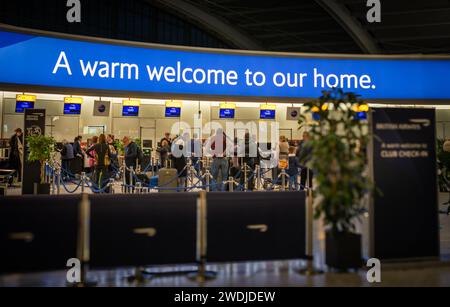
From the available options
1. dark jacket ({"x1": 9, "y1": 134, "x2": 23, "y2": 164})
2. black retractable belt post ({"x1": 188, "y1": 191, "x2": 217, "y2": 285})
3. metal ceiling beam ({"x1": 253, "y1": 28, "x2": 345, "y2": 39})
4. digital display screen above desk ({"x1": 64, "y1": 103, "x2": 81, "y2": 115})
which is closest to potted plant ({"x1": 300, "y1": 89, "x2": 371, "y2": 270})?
black retractable belt post ({"x1": 188, "y1": 191, "x2": 217, "y2": 285})

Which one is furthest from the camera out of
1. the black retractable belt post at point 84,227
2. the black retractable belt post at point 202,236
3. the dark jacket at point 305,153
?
the dark jacket at point 305,153

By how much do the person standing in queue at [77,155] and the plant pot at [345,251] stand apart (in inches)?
466

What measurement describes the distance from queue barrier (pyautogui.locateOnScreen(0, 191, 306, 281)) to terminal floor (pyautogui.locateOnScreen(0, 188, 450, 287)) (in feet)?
0.67

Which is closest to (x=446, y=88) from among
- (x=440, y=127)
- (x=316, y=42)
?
(x=440, y=127)

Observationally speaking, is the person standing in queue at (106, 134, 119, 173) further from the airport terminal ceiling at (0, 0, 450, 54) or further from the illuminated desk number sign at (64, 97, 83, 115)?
the airport terminal ceiling at (0, 0, 450, 54)

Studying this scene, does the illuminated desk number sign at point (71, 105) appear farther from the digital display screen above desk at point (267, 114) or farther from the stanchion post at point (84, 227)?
the stanchion post at point (84, 227)

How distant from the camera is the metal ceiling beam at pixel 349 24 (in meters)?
26.5

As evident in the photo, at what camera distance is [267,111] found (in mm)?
16156

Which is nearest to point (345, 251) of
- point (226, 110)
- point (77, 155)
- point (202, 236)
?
point (202, 236)

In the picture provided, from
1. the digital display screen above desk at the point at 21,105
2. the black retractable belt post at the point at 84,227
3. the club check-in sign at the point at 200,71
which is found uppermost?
the club check-in sign at the point at 200,71

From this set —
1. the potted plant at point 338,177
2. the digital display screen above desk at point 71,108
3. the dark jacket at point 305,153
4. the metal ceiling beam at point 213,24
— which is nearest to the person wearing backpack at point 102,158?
the digital display screen above desk at point 71,108

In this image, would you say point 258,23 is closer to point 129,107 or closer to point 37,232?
point 129,107

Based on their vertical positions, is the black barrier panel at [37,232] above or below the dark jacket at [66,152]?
below

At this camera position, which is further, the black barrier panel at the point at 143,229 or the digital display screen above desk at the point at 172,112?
the digital display screen above desk at the point at 172,112
